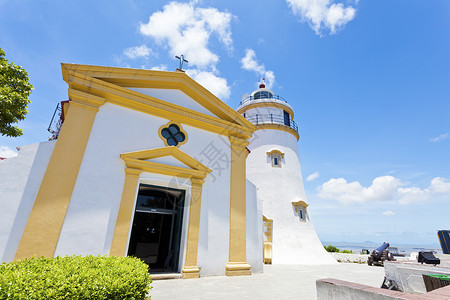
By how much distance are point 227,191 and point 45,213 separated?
6.63 metres

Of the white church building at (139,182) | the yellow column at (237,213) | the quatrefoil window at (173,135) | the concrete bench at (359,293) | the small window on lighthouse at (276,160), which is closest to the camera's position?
the concrete bench at (359,293)

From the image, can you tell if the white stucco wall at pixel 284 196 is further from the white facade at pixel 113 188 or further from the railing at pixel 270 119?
the white facade at pixel 113 188

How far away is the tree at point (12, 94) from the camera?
8.61 m

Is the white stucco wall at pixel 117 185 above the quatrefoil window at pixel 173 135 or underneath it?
underneath

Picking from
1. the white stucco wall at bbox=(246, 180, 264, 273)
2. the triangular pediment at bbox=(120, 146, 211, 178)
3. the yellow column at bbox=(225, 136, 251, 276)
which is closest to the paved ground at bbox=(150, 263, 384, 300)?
the yellow column at bbox=(225, 136, 251, 276)

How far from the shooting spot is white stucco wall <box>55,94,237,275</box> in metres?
6.97

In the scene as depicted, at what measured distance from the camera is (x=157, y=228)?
1003 cm

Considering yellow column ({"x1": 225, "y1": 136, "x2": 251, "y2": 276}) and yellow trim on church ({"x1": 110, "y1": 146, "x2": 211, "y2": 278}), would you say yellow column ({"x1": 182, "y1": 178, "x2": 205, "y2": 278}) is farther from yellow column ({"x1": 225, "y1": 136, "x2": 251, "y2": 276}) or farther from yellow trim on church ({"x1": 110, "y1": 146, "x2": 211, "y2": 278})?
yellow column ({"x1": 225, "y1": 136, "x2": 251, "y2": 276})

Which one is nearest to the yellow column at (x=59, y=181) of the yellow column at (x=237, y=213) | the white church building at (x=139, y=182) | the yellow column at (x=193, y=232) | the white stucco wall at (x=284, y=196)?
the white church building at (x=139, y=182)

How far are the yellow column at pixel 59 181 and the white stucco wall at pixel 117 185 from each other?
19 cm

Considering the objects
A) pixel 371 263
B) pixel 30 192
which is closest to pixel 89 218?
pixel 30 192

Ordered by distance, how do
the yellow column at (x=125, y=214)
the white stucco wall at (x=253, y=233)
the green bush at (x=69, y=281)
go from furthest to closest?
the white stucco wall at (x=253, y=233) < the yellow column at (x=125, y=214) < the green bush at (x=69, y=281)

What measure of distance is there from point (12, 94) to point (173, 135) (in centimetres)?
652

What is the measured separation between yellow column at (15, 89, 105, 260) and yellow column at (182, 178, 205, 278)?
4.26m
